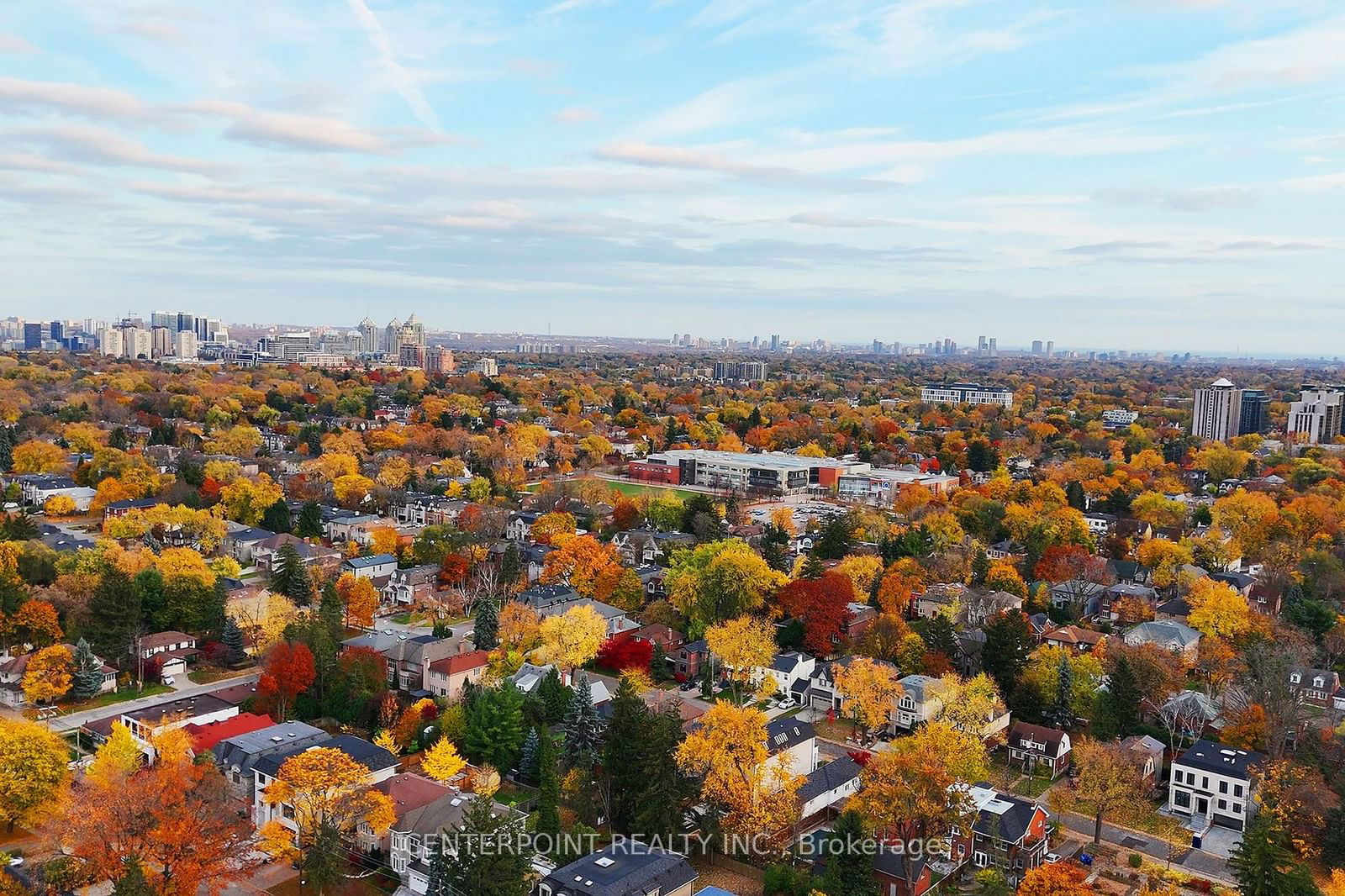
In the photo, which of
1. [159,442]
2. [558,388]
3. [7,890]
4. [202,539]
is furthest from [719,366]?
[7,890]

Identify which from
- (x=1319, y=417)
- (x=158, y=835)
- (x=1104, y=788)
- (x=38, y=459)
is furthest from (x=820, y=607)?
(x=1319, y=417)

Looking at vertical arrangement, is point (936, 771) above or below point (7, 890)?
above

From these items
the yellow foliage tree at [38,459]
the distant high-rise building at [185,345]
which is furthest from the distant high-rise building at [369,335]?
the yellow foliage tree at [38,459]

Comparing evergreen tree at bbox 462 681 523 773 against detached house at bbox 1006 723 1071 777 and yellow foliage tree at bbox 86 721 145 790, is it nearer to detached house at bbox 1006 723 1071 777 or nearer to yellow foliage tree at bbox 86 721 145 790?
yellow foliage tree at bbox 86 721 145 790

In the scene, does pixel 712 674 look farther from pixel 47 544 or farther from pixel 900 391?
pixel 900 391

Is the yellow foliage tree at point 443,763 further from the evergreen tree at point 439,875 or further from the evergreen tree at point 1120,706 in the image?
the evergreen tree at point 1120,706

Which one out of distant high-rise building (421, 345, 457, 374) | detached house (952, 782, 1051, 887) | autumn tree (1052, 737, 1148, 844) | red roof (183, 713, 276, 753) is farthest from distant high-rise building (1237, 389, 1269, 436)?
distant high-rise building (421, 345, 457, 374)
